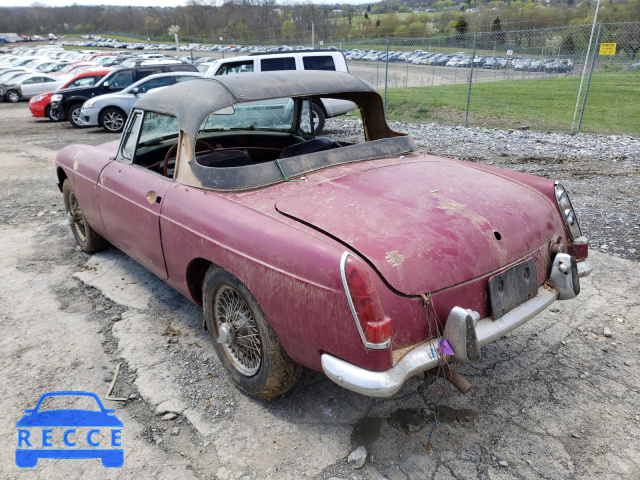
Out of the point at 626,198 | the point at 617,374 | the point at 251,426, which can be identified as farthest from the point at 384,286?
the point at 626,198

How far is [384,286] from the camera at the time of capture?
2.16 metres

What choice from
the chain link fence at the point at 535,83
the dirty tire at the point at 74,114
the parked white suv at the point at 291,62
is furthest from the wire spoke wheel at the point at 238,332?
the dirty tire at the point at 74,114

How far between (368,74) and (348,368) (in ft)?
83.5

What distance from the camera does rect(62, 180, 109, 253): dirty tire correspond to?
4.91 metres

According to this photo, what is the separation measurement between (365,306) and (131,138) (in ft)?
8.77

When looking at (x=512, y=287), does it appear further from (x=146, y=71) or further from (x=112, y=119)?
(x=146, y=71)

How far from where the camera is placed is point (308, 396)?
2910 mm

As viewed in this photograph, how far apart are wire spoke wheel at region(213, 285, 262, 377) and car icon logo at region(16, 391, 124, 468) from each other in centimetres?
72

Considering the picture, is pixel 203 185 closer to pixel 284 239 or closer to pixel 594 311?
pixel 284 239

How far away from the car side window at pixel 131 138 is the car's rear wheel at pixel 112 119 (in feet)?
33.9

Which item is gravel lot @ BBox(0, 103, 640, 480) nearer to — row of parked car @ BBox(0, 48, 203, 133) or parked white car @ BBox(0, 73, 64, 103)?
row of parked car @ BBox(0, 48, 203, 133)

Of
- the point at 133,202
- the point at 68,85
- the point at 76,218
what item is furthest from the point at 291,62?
the point at 133,202

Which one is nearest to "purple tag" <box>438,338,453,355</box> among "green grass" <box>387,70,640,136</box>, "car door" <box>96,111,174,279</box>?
"car door" <box>96,111,174,279</box>

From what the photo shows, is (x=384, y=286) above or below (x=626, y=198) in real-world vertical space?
above
